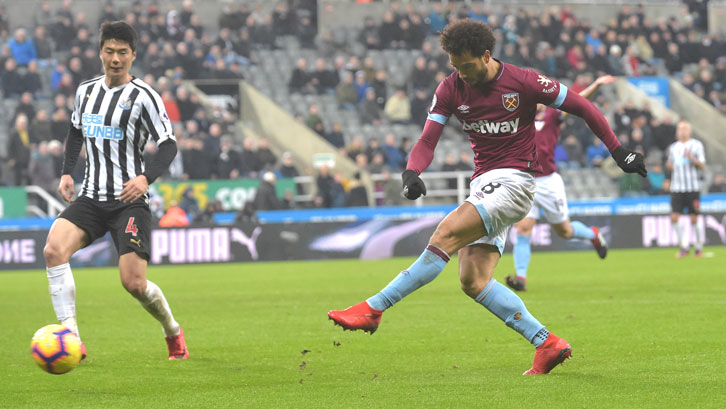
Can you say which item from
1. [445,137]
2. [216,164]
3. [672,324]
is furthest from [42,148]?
[672,324]

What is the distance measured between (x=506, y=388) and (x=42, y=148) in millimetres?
17033

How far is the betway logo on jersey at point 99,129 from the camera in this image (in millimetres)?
7215

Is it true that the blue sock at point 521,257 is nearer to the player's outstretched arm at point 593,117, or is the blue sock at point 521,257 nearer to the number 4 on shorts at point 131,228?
the player's outstretched arm at point 593,117

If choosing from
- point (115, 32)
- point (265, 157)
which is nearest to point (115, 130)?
point (115, 32)

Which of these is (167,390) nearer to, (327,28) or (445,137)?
(445,137)

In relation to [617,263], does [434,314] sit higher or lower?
higher

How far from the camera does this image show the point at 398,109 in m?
26.6

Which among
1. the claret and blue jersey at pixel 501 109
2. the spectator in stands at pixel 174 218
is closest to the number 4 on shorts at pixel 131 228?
the claret and blue jersey at pixel 501 109

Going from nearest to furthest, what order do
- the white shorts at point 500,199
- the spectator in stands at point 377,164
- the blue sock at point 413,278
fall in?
the blue sock at point 413,278, the white shorts at point 500,199, the spectator in stands at point 377,164

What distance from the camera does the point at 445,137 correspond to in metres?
27.7

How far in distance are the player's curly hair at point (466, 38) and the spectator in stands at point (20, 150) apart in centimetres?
1700

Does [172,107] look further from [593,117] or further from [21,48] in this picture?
[593,117]

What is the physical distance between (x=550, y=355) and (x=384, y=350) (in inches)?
73.4

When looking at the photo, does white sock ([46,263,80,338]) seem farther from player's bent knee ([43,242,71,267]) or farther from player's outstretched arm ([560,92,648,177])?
player's outstretched arm ([560,92,648,177])
